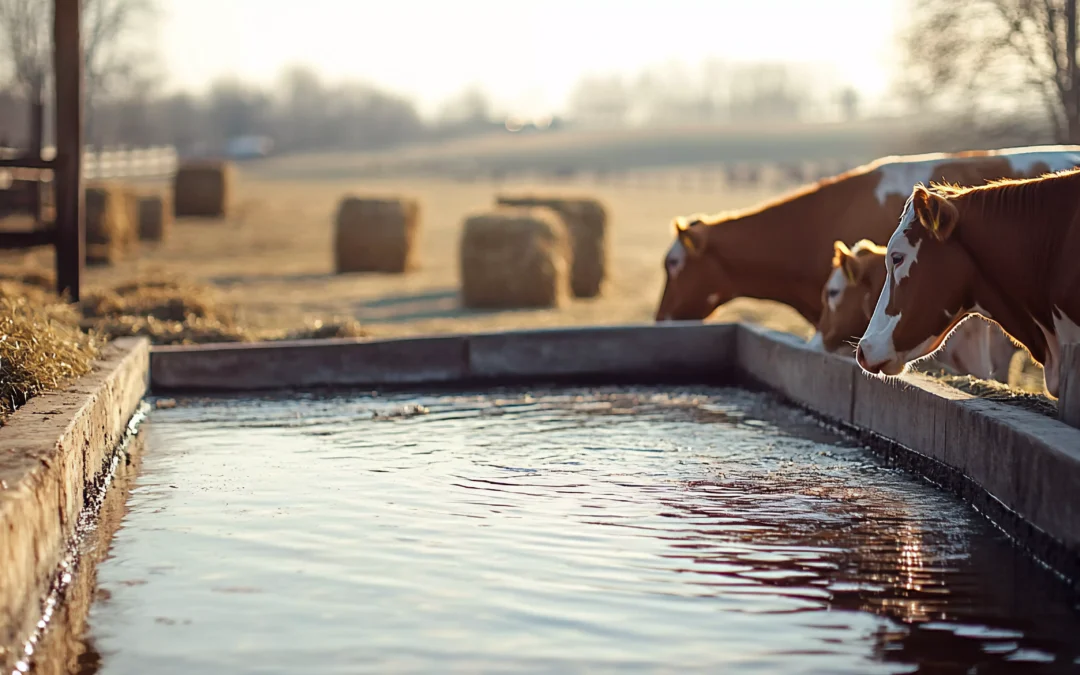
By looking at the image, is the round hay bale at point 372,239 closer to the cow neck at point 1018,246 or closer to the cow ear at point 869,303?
the cow ear at point 869,303

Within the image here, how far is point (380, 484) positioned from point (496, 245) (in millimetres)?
10522

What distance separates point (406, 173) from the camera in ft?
259

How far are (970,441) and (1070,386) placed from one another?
679 millimetres

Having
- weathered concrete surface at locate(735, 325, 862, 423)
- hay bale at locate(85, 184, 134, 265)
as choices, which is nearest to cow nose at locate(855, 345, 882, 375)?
weathered concrete surface at locate(735, 325, 862, 423)

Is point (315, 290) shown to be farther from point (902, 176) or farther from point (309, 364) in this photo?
point (902, 176)

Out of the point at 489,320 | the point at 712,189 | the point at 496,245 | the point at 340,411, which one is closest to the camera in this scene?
the point at 340,411

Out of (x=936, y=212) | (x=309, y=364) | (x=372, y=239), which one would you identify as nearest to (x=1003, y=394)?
(x=936, y=212)

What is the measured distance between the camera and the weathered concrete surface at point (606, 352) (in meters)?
11.0

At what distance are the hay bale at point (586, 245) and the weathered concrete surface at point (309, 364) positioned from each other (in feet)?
26.4

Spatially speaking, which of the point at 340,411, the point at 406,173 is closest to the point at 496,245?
the point at 340,411

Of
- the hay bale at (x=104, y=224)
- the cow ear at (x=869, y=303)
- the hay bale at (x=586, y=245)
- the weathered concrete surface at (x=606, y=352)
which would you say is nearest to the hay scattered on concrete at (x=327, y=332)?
the weathered concrete surface at (x=606, y=352)

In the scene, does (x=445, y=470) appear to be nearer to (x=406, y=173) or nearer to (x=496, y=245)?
(x=496, y=245)

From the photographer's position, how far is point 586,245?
18906 millimetres

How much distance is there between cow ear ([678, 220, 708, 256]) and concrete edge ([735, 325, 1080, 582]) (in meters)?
1.68
